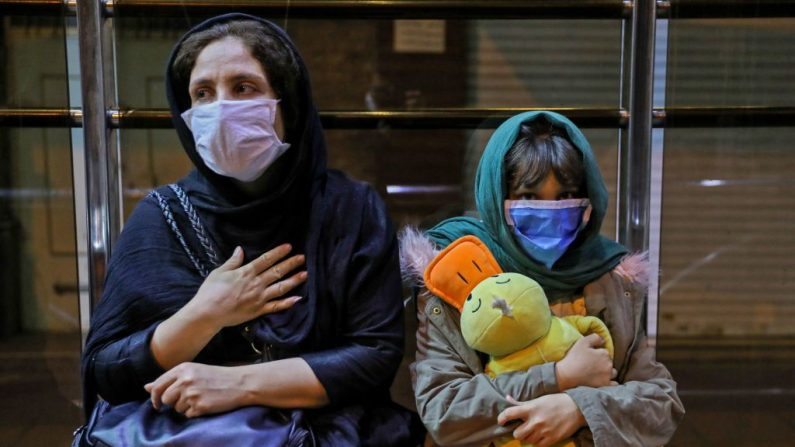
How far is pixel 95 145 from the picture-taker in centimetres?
266

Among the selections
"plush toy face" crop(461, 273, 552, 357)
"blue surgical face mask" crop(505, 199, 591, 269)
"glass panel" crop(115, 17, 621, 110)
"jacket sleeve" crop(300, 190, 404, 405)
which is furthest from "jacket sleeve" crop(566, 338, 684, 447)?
"glass panel" crop(115, 17, 621, 110)

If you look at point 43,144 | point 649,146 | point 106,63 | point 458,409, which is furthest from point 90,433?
point 649,146

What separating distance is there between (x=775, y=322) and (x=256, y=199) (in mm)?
2032

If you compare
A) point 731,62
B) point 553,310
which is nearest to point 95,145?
point 553,310

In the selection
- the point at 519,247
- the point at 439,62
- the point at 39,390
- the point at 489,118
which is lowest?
the point at 39,390

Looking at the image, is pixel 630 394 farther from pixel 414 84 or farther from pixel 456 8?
pixel 414 84

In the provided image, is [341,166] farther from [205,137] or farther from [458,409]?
[458,409]

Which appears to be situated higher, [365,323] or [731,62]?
[731,62]

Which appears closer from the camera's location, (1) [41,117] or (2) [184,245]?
(2) [184,245]

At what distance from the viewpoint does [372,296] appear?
1.99m

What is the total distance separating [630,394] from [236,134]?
1101 mm

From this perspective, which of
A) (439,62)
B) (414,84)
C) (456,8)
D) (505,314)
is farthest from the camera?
(439,62)

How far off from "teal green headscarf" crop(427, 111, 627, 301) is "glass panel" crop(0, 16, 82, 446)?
139 cm

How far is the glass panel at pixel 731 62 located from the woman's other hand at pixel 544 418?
1.41 metres
